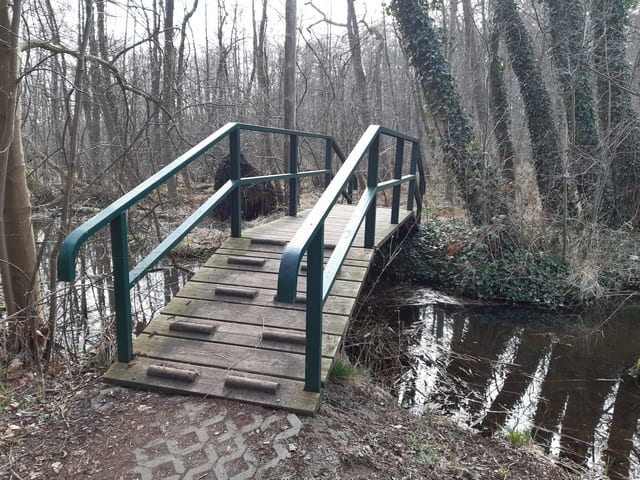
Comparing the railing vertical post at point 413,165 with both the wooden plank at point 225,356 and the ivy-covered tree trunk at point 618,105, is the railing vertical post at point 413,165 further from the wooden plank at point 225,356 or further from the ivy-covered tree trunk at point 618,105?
the wooden plank at point 225,356

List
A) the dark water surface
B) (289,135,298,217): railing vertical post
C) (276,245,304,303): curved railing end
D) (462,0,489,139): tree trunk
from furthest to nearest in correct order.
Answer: (462,0,489,139): tree trunk < (289,135,298,217): railing vertical post < the dark water surface < (276,245,304,303): curved railing end

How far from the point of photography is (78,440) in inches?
85.7

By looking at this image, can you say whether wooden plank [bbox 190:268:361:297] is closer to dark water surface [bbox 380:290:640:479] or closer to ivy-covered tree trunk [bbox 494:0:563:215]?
dark water surface [bbox 380:290:640:479]

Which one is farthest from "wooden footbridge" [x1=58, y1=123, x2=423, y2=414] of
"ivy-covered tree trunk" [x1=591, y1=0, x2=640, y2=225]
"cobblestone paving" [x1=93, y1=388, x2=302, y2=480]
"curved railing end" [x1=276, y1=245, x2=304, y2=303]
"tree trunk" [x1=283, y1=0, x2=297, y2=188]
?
"ivy-covered tree trunk" [x1=591, y1=0, x2=640, y2=225]

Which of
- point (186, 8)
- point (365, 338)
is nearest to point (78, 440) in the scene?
point (365, 338)

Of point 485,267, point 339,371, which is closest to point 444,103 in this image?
point 485,267

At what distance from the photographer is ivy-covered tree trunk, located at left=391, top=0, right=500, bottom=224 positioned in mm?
7746

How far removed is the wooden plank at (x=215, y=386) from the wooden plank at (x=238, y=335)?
289mm

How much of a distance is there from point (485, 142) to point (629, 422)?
4933 mm

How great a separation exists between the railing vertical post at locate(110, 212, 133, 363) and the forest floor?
0.25 metres

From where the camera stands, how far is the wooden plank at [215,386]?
7.89 feet

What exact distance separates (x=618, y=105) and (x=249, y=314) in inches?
354

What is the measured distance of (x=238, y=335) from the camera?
3.00 metres

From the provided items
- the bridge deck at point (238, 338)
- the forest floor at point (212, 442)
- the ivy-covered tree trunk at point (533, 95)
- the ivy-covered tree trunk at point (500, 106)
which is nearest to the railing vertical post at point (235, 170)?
the bridge deck at point (238, 338)
